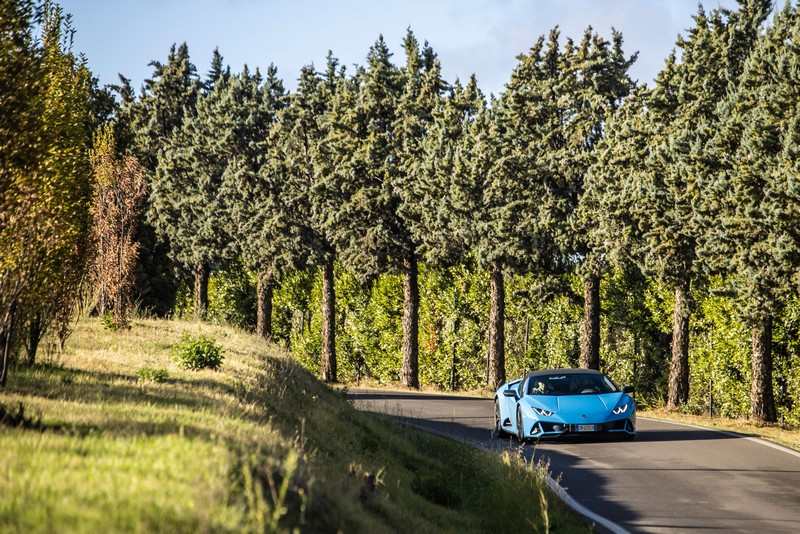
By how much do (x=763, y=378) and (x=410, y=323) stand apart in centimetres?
1625

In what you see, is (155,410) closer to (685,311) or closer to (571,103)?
(685,311)

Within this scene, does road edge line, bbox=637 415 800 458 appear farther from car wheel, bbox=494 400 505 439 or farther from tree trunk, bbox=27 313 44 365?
tree trunk, bbox=27 313 44 365

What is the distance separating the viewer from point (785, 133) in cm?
2167

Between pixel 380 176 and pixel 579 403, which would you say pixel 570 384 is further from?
pixel 380 176

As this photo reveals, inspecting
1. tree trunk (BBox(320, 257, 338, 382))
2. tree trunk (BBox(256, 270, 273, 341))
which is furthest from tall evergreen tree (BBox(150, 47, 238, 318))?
tree trunk (BBox(320, 257, 338, 382))

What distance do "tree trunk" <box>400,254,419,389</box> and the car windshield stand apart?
63.2 ft

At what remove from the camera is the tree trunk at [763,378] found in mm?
24297

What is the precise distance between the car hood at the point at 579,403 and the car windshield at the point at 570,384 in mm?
330

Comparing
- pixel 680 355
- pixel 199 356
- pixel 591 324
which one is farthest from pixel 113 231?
pixel 680 355

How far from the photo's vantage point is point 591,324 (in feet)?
101

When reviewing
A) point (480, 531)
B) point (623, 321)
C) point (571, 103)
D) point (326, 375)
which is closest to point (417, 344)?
point (326, 375)

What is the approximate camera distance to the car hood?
16.8 meters

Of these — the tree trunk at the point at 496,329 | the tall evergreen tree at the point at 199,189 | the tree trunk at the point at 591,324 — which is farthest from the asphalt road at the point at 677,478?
the tall evergreen tree at the point at 199,189

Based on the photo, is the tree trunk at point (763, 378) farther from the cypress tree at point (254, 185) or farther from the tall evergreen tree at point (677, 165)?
the cypress tree at point (254, 185)
